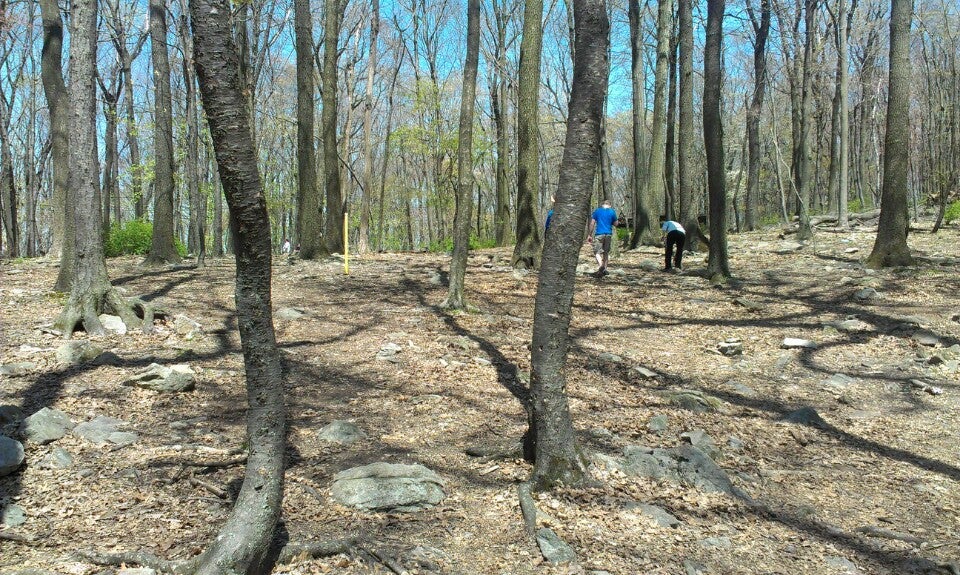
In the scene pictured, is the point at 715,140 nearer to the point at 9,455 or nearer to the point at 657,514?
the point at 657,514

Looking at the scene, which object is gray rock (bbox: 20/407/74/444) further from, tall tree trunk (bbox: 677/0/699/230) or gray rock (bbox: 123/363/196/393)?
tall tree trunk (bbox: 677/0/699/230)

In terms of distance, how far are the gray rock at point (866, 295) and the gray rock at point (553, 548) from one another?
875cm

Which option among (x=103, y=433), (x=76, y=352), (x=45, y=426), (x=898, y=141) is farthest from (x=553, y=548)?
(x=898, y=141)

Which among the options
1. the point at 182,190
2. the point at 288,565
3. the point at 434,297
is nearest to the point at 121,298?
the point at 434,297

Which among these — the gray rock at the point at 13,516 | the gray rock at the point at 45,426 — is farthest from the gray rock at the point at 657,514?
A: the gray rock at the point at 45,426

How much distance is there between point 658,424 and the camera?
594 centimetres

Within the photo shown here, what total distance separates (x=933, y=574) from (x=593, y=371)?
405 cm

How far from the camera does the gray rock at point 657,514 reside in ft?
14.0

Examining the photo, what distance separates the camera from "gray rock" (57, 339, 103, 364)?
20.2 ft

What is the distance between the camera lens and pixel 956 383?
721 cm

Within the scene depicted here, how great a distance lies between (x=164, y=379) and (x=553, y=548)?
4.16 metres

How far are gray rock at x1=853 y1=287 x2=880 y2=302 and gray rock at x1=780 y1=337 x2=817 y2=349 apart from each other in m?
2.51

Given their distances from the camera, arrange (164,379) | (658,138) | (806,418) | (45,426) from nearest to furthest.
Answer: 1. (45,426)
2. (164,379)
3. (806,418)
4. (658,138)

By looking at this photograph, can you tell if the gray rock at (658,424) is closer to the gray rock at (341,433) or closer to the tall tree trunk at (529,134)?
the gray rock at (341,433)
